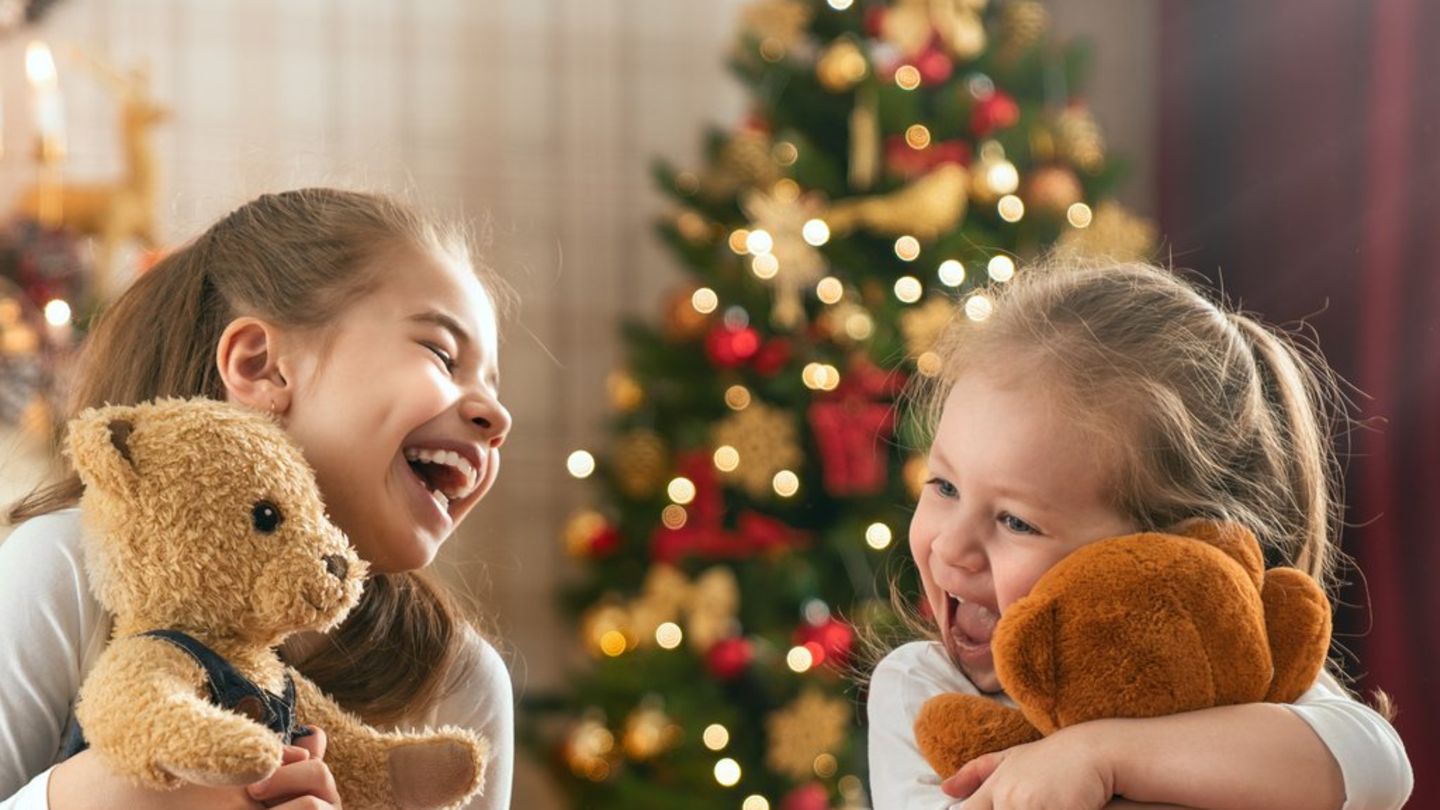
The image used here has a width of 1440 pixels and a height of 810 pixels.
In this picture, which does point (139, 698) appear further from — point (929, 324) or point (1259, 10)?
point (1259, 10)

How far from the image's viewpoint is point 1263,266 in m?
3.28

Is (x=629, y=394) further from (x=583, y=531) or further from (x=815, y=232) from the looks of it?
(x=815, y=232)

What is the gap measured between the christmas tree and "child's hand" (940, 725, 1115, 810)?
1.76 meters

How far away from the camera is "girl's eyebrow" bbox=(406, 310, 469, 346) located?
1.17 meters

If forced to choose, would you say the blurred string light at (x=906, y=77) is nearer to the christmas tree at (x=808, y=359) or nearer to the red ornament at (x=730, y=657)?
the christmas tree at (x=808, y=359)

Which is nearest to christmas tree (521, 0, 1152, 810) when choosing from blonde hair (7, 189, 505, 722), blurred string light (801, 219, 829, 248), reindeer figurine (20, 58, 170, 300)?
blurred string light (801, 219, 829, 248)

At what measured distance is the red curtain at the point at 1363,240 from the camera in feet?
9.18

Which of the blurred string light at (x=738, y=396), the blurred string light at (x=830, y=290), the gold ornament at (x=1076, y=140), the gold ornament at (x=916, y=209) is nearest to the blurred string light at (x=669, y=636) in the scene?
the blurred string light at (x=738, y=396)

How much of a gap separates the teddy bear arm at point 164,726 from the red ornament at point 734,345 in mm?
2065

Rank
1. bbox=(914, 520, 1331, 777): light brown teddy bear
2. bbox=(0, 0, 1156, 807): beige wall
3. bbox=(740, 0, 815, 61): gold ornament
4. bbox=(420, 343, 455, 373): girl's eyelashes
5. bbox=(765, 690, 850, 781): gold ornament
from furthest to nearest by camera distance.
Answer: bbox=(0, 0, 1156, 807): beige wall < bbox=(740, 0, 815, 61): gold ornament < bbox=(765, 690, 850, 781): gold ornament < bbox=(420, 343, 455, 373): girl's eyelashes < bbox=(914, 520, 1331, 777): light brown teddy bear

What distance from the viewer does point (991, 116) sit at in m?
2.97

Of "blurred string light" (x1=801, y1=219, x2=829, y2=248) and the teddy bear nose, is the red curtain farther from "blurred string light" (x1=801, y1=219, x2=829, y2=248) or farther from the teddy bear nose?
the teddy bear nose

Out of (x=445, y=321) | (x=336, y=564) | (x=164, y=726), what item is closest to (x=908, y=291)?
(x=445, y=321)

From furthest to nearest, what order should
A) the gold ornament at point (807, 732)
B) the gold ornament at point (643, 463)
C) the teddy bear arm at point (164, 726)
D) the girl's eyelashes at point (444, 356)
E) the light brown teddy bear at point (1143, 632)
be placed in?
the gold ornament at point (643, 463), the gold ornament at point (807, 732), the girl's eyelashes at point (444, 356), the light brown teddy bear at point (1143, 632), the teddy bear arm at point (164, 726)
